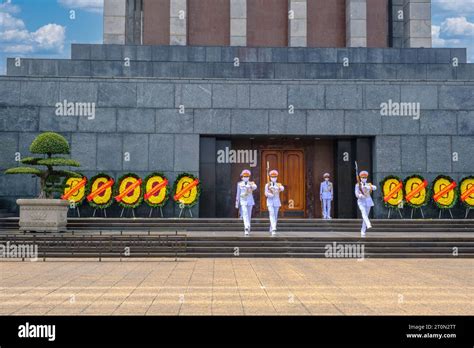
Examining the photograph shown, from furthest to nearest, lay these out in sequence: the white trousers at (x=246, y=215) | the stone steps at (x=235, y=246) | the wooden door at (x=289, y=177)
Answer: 1. the wooden door at (x=289, y=177)
2. the white trousers at (x=246, y=215)
3. the stone steps at (x=235, y=246)

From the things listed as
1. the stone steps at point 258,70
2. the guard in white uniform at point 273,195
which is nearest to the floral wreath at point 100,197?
the stone steps at point 258,70

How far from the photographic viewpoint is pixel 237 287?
12102 millimetres

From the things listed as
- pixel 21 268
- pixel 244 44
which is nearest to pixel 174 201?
pixel 244 44

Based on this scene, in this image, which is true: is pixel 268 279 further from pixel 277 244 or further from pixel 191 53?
pixel 191 53

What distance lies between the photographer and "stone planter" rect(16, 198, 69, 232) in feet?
70.7

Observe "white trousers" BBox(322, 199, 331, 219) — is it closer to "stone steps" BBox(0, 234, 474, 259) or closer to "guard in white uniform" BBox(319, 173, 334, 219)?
"guard in white uniform" BBox(319, 173, 334, 219)

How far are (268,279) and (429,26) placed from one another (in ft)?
80.0

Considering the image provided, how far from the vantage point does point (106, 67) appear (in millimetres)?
29578

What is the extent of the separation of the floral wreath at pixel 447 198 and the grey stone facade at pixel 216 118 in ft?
1.60

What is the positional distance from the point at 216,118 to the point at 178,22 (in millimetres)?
7275

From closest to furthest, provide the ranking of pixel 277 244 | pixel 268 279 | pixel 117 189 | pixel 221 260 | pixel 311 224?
pixel 268 279 < pixel 221 260 < pixel 277 244 < pixel 311 224 < pixel 117 189

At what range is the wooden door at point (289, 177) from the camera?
96.3 feet

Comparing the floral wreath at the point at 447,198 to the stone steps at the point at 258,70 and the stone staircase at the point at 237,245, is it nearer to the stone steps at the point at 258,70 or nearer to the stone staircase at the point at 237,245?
the stone steps at the point at 258,70

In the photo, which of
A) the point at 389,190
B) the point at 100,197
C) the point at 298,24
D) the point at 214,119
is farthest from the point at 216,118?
the point at 389,190
